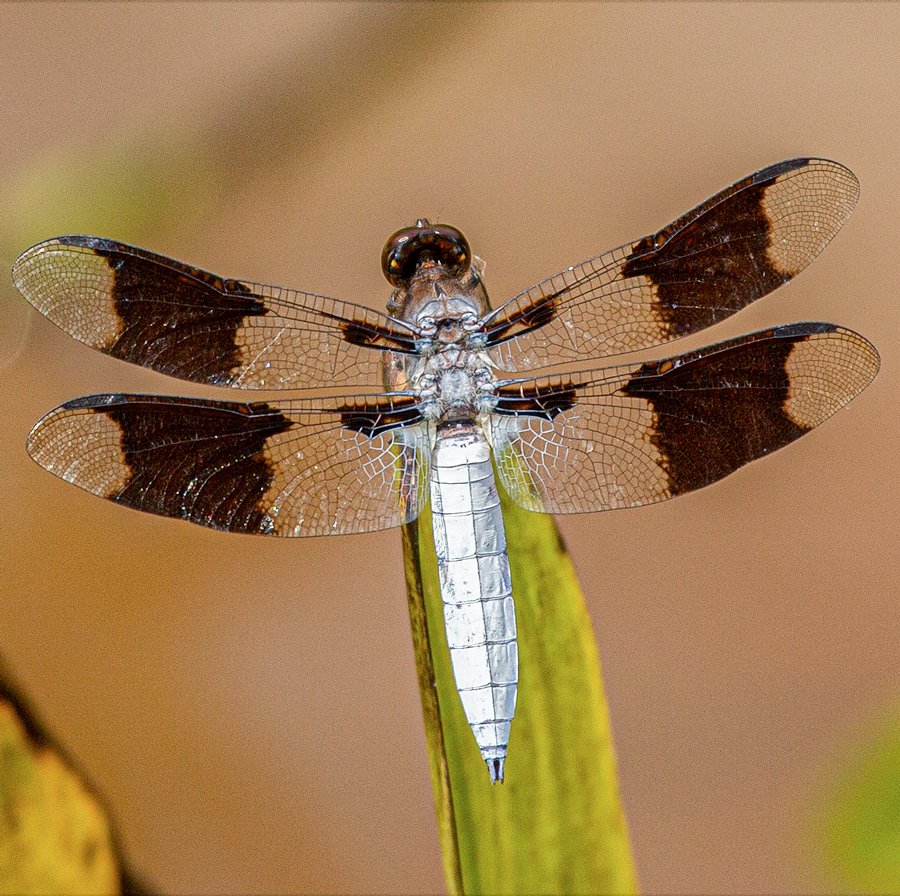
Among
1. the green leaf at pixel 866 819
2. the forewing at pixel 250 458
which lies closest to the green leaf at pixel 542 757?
the forewing at pixel 250 458

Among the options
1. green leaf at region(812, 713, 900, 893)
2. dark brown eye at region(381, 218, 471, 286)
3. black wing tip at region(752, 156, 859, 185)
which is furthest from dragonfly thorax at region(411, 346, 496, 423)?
green leaf at region(812, 713, 900, 893)

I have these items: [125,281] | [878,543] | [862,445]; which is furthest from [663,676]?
[125,281]

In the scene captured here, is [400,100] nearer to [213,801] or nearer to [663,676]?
[663,676]

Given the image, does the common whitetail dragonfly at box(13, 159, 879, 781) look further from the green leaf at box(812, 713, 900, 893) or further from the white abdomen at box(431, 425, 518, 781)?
the green leaf at box(812, 713, 900, 893)

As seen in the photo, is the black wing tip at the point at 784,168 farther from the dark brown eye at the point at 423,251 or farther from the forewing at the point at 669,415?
the dark brown eye at the point at 423,251

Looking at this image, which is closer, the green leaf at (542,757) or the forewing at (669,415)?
the green leaf at (542,757)

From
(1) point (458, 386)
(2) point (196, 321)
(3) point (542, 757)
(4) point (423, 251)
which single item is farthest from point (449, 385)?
(3) point (542, 757)
